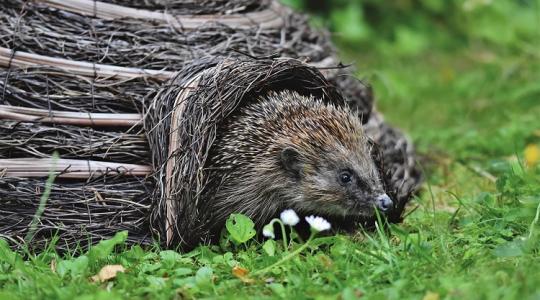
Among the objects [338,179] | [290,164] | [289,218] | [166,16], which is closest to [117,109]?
[166,16]

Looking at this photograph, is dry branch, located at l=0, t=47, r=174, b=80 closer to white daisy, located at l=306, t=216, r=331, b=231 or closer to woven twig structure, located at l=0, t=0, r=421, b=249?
woven twig structure, located at l=0, t=0, r=421, b=249

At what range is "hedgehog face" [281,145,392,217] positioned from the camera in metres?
4.90

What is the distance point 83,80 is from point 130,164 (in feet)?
1.89

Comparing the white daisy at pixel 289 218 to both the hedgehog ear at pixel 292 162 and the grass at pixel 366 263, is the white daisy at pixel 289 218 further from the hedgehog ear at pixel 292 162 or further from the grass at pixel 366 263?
the hedgehog ear at pixel 292 162

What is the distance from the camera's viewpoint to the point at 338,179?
4.93 metres

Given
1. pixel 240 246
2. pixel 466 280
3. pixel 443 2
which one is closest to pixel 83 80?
pixel 240 246

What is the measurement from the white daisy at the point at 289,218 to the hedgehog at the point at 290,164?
17 centimetres

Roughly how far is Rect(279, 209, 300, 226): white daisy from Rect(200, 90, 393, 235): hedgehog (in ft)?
0.57

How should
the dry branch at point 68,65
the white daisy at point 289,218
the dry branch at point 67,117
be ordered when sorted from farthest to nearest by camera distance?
the dry branch at point 68,65, the dry branch at point 67,117, the white daisy at point 289,218

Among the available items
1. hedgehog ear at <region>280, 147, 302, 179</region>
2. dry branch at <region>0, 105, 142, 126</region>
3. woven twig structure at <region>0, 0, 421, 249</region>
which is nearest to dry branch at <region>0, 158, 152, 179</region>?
woven twig structure at <region>0, 0, 421, 249</region>

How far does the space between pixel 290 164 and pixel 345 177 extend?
32cm

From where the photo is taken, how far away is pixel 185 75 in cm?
504

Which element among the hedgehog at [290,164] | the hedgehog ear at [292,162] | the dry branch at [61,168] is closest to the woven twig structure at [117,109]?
the dry branch at [61,168]

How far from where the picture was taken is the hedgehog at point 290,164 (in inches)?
191
